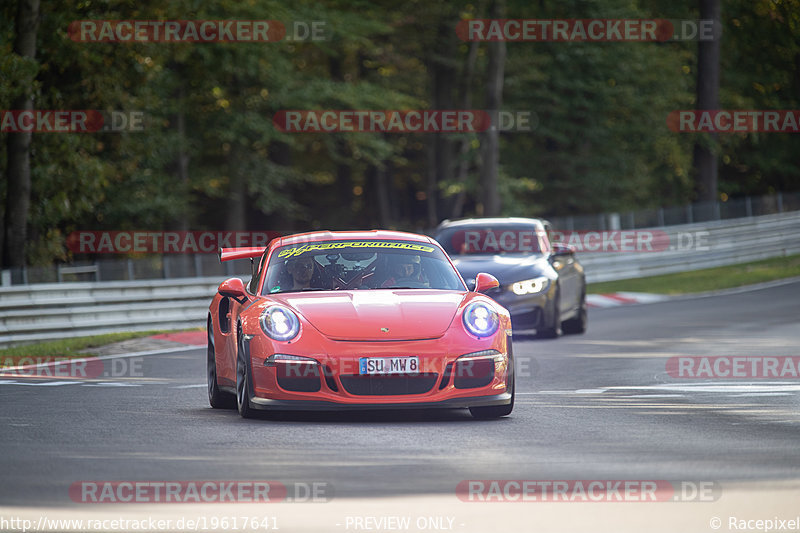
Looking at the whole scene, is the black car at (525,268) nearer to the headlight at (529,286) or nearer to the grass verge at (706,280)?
the headlight at (529,286)

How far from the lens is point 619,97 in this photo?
1977 inches

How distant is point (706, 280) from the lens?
32.6 metres

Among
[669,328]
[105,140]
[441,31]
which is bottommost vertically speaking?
[669,328]

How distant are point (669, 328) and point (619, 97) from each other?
1230 inches

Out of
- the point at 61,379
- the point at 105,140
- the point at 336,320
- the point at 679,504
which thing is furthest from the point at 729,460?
the point at 105,140

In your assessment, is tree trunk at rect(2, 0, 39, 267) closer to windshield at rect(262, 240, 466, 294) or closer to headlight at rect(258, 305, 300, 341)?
windshield at rect(262, 240, 466, 294)

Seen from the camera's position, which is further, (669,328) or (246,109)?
(246,109)

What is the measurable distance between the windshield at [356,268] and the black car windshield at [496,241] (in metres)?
7.63

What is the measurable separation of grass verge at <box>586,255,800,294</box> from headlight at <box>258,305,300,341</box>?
21063 mm

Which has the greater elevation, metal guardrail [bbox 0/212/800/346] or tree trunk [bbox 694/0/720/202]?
tree trunk [bbox 694/0/720/202]

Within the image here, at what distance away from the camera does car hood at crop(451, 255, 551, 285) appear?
1767 centimetres

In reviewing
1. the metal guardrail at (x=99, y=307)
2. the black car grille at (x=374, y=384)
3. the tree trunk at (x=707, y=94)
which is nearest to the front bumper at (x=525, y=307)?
the metal guardrail at (x=99, y=307)

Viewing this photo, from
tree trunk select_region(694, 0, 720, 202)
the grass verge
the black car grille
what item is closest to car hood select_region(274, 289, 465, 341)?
the black car grille

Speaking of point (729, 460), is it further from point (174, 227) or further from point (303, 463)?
point (174, 227)
